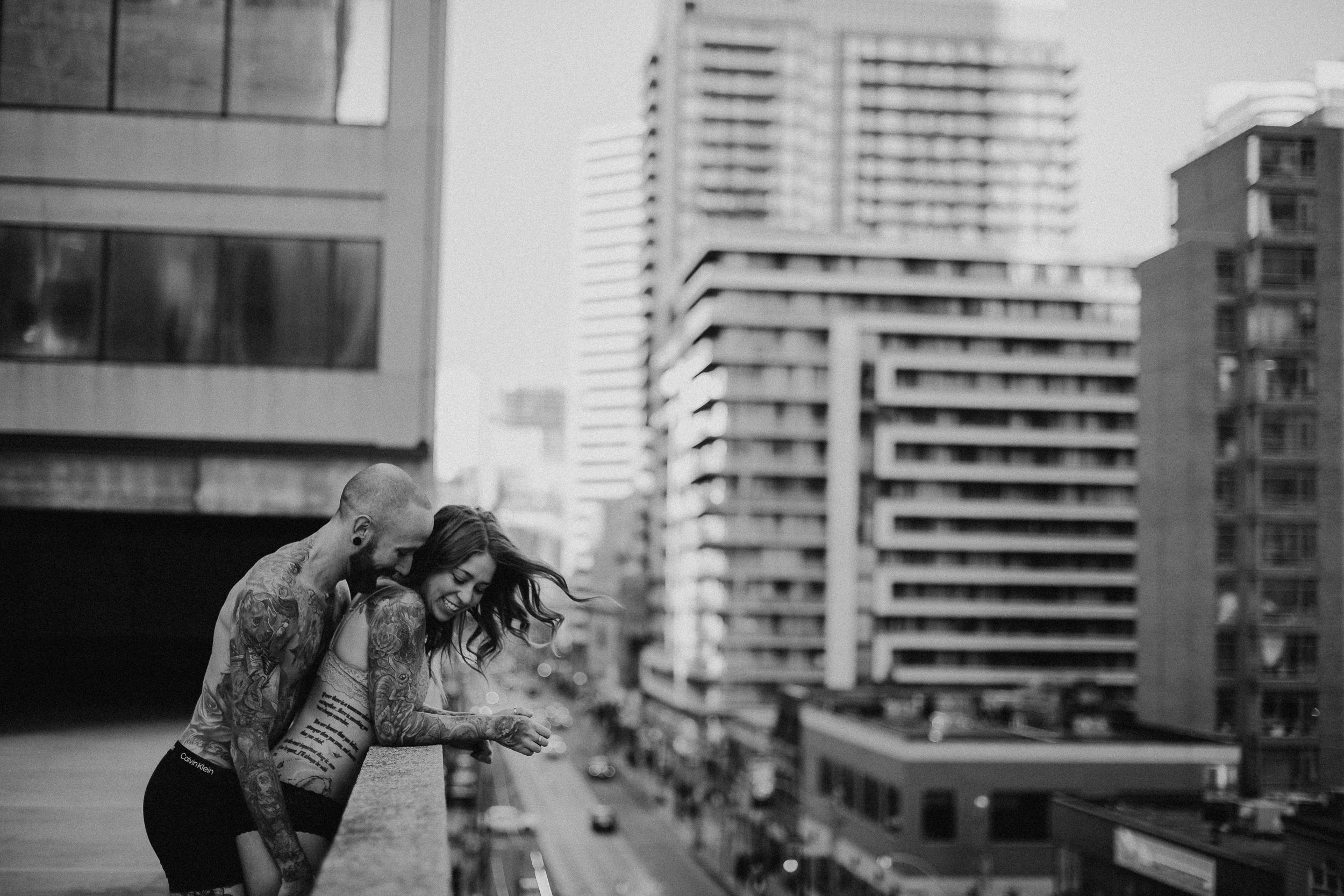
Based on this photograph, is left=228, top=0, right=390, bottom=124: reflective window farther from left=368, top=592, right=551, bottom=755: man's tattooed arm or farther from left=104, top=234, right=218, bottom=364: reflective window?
left=368, top=592, right=551, bottom=755: man's tattooed arm

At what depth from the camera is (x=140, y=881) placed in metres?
7.39

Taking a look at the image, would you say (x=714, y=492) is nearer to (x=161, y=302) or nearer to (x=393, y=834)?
(x=161, y=302)

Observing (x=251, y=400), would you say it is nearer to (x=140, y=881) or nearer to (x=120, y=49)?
(x=120, y=49)

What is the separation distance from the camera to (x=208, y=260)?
1947 cm

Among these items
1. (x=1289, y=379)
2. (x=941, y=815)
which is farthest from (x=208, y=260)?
(x=1289, y=379)

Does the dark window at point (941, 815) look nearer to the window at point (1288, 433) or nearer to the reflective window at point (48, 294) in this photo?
the window at point (1288, 433)

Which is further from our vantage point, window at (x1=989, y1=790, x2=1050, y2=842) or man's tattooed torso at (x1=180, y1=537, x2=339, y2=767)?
window at (x1=989, y1=790, x2=1050, y2=842)

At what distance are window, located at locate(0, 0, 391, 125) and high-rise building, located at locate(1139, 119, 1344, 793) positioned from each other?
1545 inches

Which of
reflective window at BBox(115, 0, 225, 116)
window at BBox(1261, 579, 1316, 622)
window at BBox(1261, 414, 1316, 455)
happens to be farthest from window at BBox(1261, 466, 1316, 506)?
reflective window at BBox(115, 0, 225, 116)

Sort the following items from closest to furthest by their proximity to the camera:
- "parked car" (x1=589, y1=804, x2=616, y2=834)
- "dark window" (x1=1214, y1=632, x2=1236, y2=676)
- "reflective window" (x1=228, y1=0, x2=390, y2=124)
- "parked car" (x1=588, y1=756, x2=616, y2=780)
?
1. "reflective window" (x1=228, y1=0, x2=390, y2=124)
2. "dark window" (x1=1214, y1=632, x2=1236, y2=676)
3. "parked car" (x1=589, y1=804, x2=616, y2=834)
4. "parked car" (x1=588, y1=756, x2=616, y2=780)

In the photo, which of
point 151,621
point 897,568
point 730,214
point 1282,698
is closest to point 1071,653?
point 897,568

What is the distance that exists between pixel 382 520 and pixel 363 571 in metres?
0.24

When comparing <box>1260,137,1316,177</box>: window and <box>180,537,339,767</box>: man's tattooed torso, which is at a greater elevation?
<box>1260,137,1316,177</box>: window

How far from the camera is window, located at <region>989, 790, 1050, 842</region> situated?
150 feet
